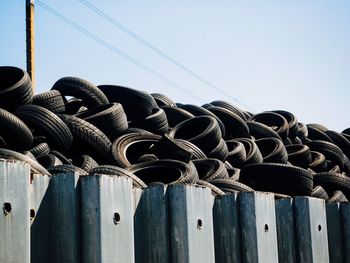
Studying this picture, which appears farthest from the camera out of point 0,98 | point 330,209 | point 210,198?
point 0,98

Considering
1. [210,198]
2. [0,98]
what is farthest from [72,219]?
[0,98]

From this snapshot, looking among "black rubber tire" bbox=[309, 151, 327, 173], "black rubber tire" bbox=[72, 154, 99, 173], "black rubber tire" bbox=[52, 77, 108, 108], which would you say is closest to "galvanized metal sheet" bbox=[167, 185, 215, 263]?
"black rubber tire" bbox=[72, 154, 99, 173]

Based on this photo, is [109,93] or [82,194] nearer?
[82,194]

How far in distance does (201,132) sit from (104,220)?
9.39 meters

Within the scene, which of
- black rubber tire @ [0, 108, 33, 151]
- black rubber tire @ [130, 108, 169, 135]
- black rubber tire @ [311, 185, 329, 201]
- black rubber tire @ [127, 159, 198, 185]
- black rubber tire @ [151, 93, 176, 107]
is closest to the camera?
black rubber tire @ [127, 159, 198, 185]

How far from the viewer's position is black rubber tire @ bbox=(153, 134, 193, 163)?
10.8m

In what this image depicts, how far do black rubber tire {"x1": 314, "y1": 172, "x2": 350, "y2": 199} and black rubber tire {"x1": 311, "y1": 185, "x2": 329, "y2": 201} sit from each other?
0.53 meters

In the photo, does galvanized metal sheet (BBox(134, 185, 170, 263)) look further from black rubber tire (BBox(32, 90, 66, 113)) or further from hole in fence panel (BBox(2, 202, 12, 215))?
black rubber tire (BBox(32, 90, 66, 113))

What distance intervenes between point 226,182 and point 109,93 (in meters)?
6.00

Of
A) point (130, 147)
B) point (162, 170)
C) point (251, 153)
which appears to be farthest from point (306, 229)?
point (251, 153)

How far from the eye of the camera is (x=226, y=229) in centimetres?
527

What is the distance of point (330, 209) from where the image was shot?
21.8ft

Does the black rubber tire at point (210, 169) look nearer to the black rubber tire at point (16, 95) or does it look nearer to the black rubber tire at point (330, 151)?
the black rubber tire at point (16, 95)

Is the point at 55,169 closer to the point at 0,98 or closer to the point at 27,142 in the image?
the point at 27,142
